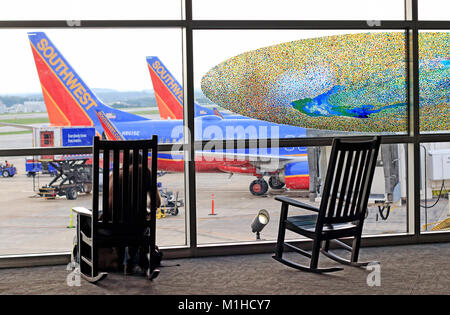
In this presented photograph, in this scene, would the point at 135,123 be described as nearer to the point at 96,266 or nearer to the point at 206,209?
the point at 206,209

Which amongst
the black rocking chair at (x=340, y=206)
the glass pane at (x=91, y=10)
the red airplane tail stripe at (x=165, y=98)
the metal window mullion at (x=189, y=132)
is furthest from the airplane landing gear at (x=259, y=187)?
the glass pane at (x=91, y=10)

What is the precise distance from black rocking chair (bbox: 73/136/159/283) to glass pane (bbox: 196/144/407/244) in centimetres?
98

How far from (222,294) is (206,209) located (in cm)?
127

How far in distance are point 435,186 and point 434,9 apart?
1.54 m

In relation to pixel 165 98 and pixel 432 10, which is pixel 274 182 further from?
pixel 432 10

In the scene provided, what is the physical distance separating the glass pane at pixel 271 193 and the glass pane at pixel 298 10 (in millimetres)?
1124

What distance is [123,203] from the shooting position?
386 centimetres

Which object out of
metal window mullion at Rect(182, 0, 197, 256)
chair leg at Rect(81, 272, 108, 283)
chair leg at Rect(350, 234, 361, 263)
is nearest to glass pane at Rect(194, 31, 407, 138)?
metal window mullion at Rect(182, 0, 197, 256)

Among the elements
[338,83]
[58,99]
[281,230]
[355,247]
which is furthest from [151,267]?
[338,83]

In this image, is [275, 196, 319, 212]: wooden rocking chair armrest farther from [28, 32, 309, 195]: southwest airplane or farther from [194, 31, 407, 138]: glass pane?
[194, 31, 407, 138]: glass pane

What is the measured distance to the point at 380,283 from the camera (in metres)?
3.89

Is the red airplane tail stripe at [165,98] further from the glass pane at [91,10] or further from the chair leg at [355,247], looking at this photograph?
the chair leg at [355,247]

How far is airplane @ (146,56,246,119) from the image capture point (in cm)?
478
